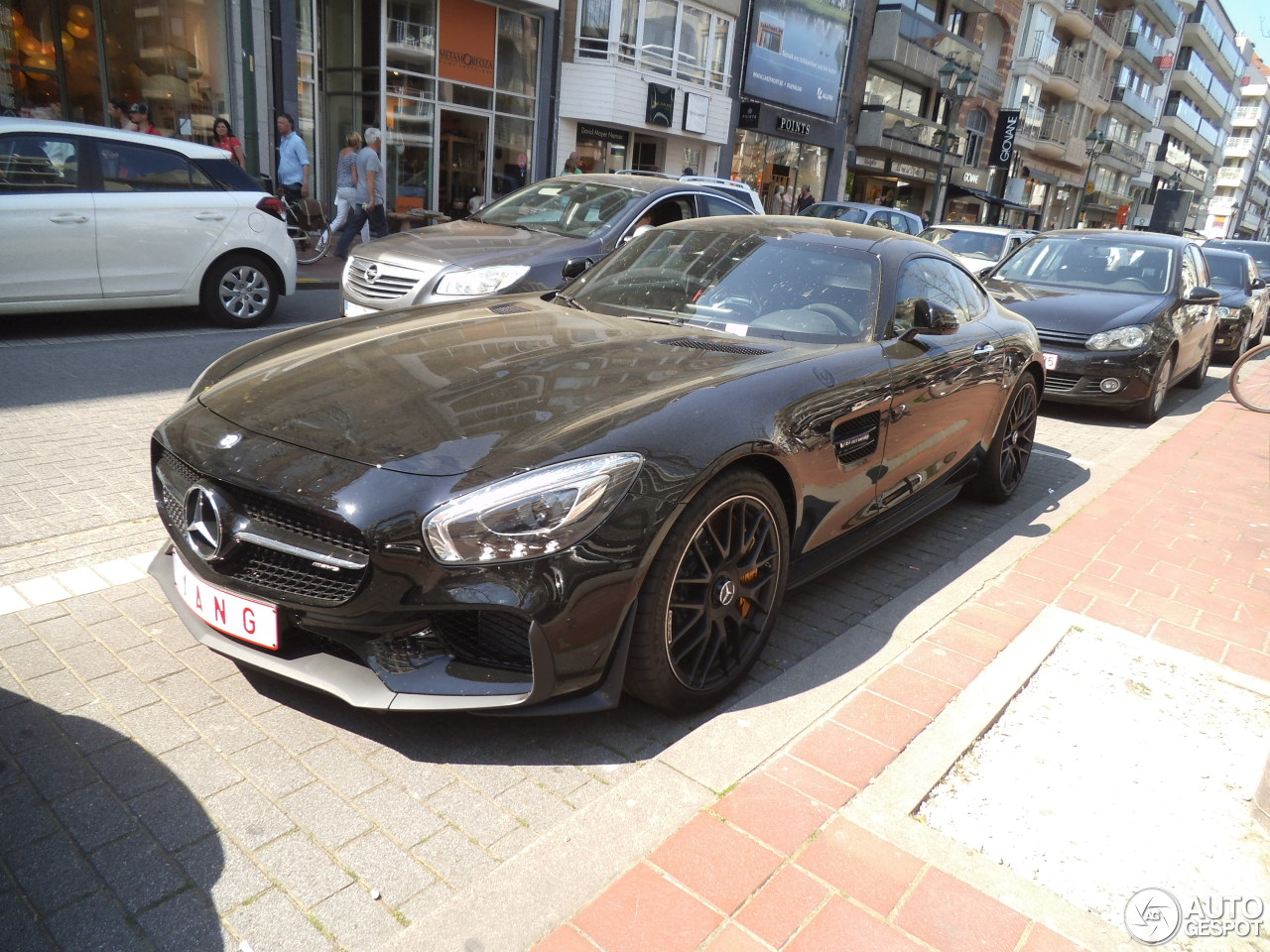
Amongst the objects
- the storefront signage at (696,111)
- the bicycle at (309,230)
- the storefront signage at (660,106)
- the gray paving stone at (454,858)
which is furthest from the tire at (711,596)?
the storefront signage at (696,111)

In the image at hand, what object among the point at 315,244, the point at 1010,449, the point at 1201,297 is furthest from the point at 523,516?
the point at 315,244

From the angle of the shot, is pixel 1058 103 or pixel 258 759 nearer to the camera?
pixel 258 759

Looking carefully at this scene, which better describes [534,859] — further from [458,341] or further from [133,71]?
[133,71]

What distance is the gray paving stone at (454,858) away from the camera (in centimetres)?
213

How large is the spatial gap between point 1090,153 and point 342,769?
58831 mm

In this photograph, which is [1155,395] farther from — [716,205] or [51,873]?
[51,873]

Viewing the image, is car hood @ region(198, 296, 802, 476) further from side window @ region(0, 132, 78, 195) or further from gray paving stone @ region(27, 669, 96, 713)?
side window @ region(0, 132, 78, 195)

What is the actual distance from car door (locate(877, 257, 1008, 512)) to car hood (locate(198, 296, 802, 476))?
567 mm

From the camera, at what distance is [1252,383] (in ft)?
34.8

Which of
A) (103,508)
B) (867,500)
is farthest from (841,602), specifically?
(103,508)

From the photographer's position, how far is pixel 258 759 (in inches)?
96.8

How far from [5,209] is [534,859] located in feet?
22.5

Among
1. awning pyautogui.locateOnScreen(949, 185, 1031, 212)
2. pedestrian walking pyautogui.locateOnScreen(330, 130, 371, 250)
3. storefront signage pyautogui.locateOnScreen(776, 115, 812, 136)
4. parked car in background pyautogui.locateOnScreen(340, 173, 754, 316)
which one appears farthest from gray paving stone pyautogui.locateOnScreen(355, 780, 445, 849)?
awning pyautogui.locateOnScreen(949, 185, 1031, 212)

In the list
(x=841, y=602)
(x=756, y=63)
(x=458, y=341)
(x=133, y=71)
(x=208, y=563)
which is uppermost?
(x=756, y=63)
